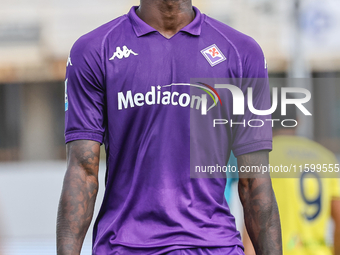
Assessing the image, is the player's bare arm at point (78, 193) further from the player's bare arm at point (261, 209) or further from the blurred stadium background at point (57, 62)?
the blurred stadium background at point (57, 62)

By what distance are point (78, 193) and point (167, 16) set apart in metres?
0.78

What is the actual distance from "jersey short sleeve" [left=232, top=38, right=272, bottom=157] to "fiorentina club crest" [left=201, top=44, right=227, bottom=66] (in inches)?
3.5

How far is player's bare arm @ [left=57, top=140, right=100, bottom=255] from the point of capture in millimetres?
2104

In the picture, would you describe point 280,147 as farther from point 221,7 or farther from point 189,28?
point 221,7

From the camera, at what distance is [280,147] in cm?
423

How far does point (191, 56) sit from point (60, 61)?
14.9 metres

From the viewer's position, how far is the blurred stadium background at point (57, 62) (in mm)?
11336

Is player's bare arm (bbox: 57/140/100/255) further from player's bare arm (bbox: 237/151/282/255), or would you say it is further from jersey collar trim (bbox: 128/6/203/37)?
player's bare arm (bbox: 237/151/282/255)

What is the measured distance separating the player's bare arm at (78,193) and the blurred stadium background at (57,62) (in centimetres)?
773

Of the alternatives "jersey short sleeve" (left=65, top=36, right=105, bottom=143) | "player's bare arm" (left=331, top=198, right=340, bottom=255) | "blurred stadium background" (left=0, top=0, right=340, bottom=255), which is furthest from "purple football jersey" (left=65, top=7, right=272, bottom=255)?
"blurred stadium background" (left=0, top=0, right=340, bottom=255)

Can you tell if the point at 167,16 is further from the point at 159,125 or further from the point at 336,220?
the point at 336,220

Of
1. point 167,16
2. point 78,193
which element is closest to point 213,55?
point 167,16

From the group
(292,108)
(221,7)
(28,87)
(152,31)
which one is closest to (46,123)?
(28,87)

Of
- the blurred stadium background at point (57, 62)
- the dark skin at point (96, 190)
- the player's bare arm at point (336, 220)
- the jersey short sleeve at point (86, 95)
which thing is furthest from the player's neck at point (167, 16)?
the blurred stadium background at point (57, 62)
